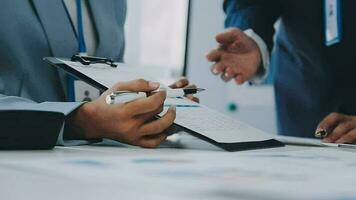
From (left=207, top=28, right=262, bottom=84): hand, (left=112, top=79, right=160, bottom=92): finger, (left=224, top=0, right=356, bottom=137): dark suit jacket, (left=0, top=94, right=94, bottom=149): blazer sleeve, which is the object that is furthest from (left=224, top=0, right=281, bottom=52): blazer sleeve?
(left=0, top=94, right=94, bottom=149): blazer sleeve

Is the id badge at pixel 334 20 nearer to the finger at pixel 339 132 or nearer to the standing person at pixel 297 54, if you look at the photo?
the standing person at pixel 297 54

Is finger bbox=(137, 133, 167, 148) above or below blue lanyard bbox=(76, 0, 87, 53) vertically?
below

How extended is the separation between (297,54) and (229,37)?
0.58 m

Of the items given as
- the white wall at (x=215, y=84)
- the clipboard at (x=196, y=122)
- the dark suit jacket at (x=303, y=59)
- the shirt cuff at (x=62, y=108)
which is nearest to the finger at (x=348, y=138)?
the clipboard at (x=196, y=122)

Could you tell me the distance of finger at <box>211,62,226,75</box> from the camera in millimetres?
1166

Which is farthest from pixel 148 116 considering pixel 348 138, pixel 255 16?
pixel 255 16

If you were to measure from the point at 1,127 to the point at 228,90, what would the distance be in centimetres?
168

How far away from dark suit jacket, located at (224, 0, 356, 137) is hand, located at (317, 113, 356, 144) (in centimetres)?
52

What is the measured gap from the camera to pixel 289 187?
1.11ft

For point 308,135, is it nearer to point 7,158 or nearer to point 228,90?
point 228,90

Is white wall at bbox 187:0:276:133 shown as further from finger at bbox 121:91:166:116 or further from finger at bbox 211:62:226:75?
finger at bbox 121:91:166:116

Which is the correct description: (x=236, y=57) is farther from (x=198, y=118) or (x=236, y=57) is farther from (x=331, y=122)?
(x=198, y=118)

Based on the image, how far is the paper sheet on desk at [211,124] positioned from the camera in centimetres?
69

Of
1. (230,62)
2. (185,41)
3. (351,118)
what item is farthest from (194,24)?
(351,118)
